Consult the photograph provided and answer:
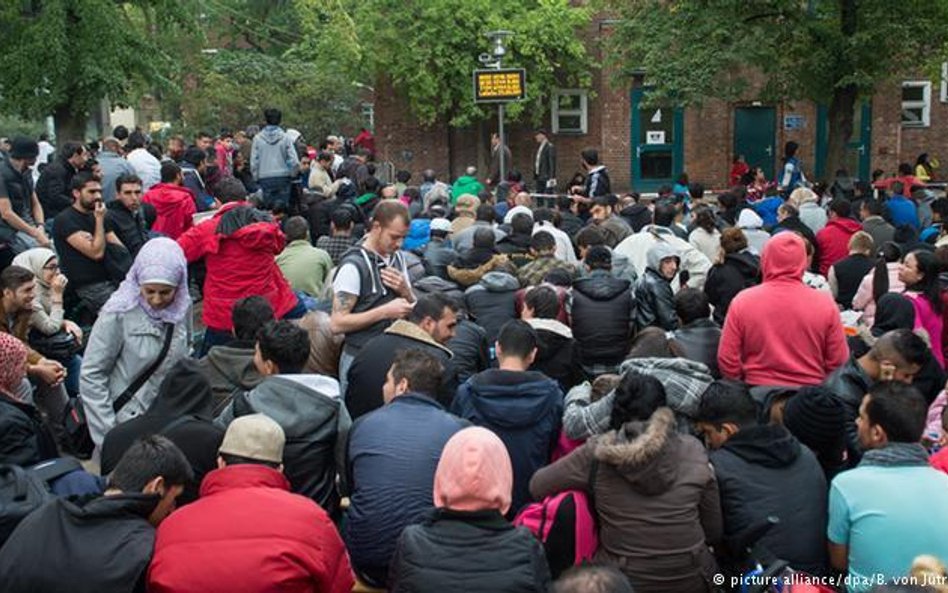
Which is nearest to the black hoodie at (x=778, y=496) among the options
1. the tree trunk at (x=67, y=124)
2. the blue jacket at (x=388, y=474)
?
the blue jacket at (x=388, y=474)

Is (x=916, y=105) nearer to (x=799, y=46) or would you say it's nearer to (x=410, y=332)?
(x=799, y=46)

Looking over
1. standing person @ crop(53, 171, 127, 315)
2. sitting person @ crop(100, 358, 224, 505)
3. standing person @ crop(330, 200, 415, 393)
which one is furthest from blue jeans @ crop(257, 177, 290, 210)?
sitting person @ crop(100, 358, 224, 505)

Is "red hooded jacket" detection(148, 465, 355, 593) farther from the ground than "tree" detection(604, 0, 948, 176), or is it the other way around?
"tree" detection(604, 0, 948, 176)

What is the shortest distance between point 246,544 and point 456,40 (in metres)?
22.9

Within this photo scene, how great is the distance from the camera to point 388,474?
4914mm

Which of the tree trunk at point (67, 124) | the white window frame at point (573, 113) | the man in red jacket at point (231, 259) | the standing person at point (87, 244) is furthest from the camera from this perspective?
the white window frame at point (573, 113)

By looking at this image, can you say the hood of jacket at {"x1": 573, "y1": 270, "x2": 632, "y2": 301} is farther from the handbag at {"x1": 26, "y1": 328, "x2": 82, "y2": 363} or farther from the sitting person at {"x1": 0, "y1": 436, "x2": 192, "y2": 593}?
the sitting person at {"x1": 0, "y1": 436, "x2": 192, "y2": 593}

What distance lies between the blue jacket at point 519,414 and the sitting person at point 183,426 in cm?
134

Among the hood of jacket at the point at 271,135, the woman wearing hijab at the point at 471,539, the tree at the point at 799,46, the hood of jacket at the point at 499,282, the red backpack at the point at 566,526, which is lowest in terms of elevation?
the red backpack at the point at 566,526

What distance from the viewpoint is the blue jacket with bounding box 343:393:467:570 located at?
4.88m

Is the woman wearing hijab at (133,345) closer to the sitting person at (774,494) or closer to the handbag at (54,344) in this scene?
the handbag at (54,344)

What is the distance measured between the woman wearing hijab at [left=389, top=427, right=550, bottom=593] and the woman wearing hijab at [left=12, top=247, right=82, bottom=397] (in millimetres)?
4200

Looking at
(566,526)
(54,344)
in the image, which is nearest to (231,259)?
(54,344)

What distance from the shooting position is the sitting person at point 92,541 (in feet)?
12.4
